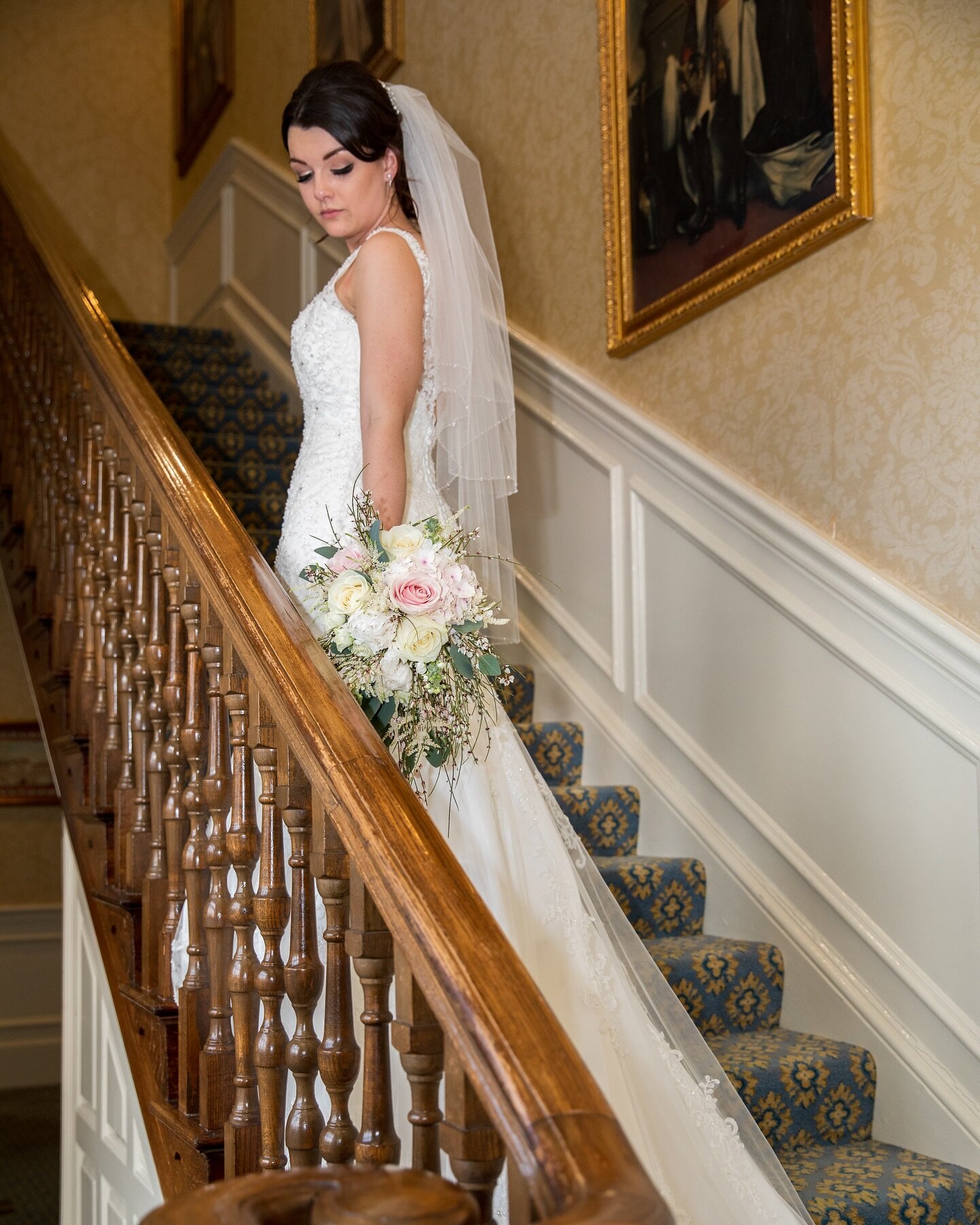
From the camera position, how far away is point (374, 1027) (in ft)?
4.79

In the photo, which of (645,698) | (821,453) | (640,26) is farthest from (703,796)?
(640,26)

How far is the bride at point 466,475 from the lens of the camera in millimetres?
2176

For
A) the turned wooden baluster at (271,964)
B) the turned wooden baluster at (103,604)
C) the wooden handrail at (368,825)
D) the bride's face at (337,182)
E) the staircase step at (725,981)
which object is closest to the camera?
the wooden handrail at (368,825)

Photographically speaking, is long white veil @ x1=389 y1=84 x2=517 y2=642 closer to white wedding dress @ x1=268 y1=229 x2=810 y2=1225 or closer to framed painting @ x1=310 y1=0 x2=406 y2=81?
white wedding dress @ x1=268 y1=229 x2=810 y2=1225

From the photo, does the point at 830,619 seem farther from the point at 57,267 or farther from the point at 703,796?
the point at 57,267

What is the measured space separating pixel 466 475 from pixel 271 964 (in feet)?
4.86

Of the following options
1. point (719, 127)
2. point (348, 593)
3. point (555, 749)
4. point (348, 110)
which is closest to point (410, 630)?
point (348, 593)

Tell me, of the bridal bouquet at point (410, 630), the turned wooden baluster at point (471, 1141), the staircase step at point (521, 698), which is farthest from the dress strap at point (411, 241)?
the turned wooden baluster at point (471, 1141)

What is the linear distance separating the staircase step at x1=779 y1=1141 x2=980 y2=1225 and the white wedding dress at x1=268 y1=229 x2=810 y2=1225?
0.76 feet

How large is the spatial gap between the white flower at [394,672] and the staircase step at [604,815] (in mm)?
1539

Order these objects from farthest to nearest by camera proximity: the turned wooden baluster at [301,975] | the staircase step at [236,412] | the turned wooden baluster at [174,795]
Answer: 1. the staircase step at [236,412]
2. the turned wooden baluster at [174,795]
3. the turned wooden baluster at [301,975]

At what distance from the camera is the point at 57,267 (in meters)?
3.67

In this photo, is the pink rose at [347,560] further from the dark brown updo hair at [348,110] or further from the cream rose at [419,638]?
the dark brown updo hair at [348,110]

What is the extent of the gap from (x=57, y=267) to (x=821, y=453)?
2.33 metres
